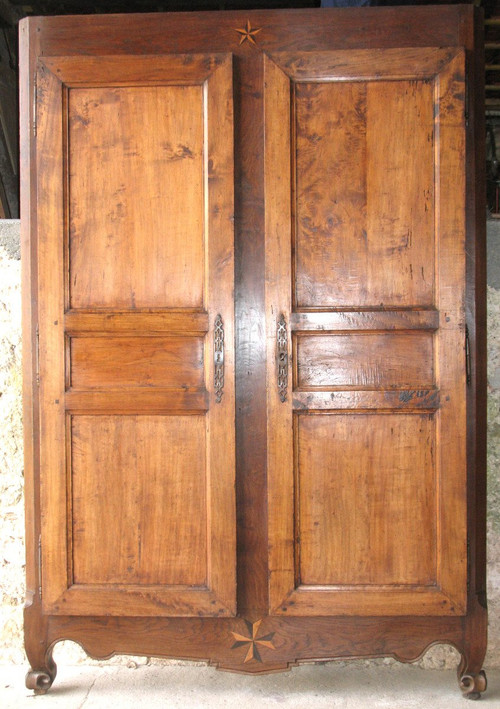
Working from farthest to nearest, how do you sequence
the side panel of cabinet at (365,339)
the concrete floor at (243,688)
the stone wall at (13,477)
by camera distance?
the stone wall at (13,477) < the concrete floor at (243,688) < the side panel of cabinet at (365,339)

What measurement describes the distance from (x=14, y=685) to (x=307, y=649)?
1.11 metres

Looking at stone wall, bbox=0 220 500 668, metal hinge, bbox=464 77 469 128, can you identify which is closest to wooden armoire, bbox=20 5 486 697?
metal hinge, bbox=464 77 469 128

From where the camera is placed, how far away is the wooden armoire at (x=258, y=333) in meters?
1.81

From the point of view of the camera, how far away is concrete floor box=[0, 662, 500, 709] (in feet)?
6.38

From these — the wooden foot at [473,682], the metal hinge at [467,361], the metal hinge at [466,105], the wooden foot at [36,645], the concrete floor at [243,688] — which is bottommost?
the concrete floor at [243,688]

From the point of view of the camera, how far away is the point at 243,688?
80.2 inches

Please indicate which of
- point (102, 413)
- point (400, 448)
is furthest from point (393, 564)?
point (102, 413)

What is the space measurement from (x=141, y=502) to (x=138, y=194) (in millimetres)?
1000

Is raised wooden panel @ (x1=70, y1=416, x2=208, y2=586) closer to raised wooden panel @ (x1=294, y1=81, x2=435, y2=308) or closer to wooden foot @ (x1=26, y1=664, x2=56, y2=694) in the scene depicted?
wooden foot @ (x1=26, y1=664, x2=56, y2=694)

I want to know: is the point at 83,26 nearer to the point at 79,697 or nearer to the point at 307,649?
the point at 307,649

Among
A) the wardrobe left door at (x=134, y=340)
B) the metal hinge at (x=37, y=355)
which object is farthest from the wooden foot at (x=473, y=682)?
the metal hinge at (x=37, y=355)

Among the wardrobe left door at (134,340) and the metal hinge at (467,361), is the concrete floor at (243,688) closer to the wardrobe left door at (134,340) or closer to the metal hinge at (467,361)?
the wardrobe left door at (134,340)

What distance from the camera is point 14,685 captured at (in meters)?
2.08

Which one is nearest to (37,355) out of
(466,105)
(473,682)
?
(466,105)
